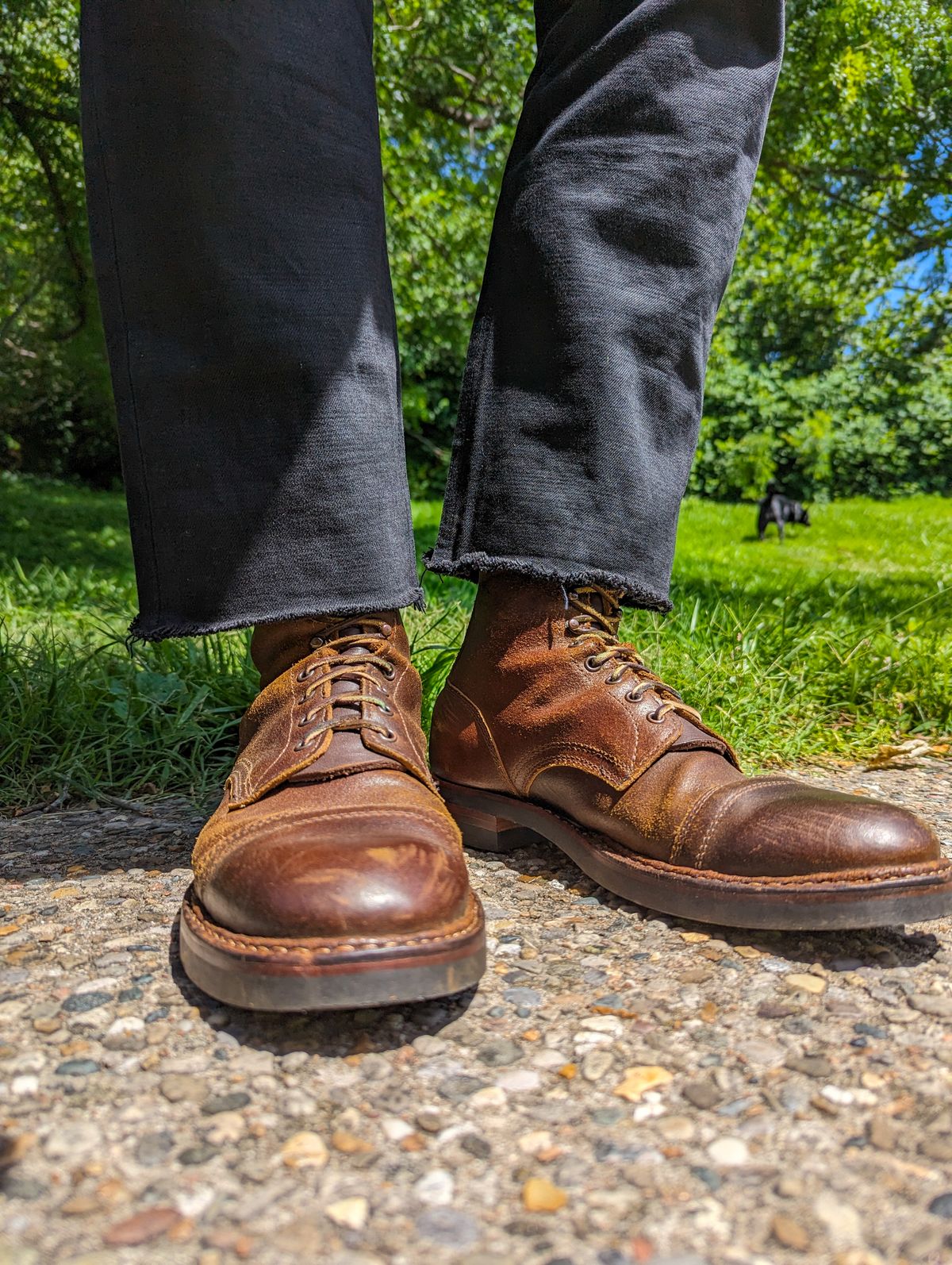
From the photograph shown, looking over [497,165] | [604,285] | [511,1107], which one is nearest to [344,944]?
[511,1107]

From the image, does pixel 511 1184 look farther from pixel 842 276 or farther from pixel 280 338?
pixel 842 276

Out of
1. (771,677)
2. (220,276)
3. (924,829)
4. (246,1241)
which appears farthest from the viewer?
(771,677)

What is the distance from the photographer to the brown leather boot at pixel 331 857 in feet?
3.05

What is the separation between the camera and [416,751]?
1286 mm

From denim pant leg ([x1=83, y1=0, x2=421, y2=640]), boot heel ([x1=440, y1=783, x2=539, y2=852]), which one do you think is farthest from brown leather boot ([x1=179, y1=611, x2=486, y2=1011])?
boot heel ([x1=440, y1=783, x2=539, y2=852])

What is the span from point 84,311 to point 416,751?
25.6 feet

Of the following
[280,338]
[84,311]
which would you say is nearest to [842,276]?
[84,311]

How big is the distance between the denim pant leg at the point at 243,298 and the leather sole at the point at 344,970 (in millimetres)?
489

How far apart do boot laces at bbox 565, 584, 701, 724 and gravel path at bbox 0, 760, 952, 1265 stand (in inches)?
11.9

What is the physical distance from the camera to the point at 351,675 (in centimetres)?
130

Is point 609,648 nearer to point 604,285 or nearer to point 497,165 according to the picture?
point 604,285

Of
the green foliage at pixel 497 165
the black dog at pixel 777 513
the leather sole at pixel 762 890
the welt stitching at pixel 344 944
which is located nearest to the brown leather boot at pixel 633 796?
the leather sole at pixel 762 890

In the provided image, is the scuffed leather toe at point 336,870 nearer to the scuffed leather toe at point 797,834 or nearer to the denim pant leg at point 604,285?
the scuffed leather toe at point 797,834

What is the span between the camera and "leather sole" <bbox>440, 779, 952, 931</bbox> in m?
1.09
